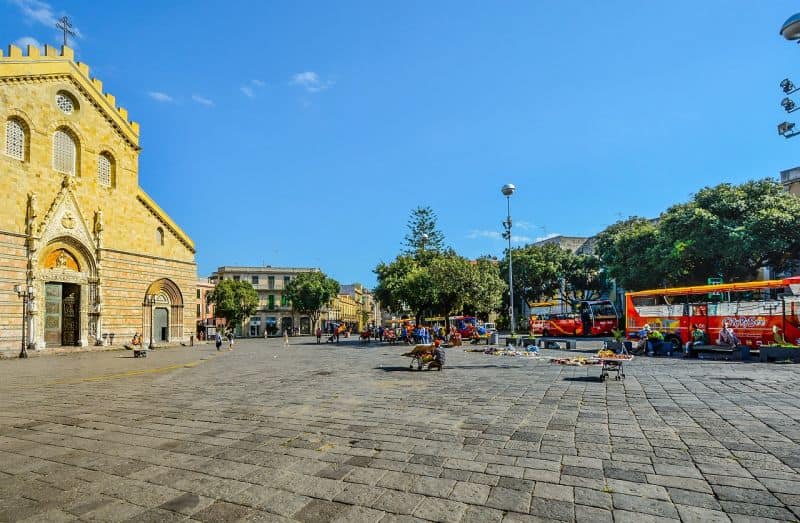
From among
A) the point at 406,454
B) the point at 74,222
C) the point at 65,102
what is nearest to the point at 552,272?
the point at 74,222

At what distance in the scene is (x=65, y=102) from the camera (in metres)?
28.6

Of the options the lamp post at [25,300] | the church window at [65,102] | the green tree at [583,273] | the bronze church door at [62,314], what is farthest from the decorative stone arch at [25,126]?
the green tree at [583,273]

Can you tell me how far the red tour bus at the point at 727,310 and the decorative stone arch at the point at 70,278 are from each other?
32.6m

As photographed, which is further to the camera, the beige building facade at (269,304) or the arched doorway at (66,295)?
the beige building facade at (269,304)

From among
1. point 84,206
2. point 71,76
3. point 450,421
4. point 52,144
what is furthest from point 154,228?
point 450,421

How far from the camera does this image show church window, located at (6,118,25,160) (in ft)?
82.4

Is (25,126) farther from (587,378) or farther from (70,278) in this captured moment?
(587,378)

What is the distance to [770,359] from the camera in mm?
17094

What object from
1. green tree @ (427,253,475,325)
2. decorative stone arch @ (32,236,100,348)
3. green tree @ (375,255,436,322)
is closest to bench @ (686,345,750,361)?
green tree @ (427,253,475,325)

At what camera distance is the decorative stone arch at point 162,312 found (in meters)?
33.3

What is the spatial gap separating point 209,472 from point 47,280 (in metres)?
28.1

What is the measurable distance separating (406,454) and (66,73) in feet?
109

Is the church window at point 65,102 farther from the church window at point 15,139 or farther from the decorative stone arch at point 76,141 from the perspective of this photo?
the church window at point 15,139

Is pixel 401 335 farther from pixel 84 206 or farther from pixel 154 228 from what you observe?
pixel 84 206
